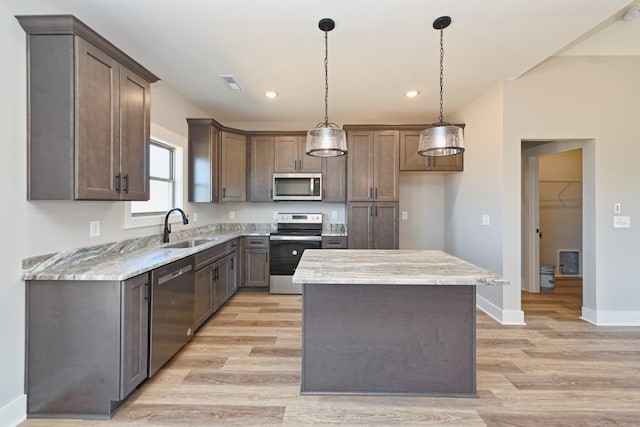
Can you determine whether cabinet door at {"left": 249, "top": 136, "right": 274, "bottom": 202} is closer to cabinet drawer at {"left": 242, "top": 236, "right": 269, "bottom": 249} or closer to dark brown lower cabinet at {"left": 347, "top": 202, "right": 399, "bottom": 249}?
cabinet drawer at {"left": 242, "top": 236, "right": 269, "bottom": 249}

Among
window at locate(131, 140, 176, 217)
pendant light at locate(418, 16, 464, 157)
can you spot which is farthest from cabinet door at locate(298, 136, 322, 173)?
pendant light at locate(418, 16, 464, 157)

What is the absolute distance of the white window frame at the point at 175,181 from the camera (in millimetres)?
2786

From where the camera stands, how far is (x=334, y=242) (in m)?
4.41

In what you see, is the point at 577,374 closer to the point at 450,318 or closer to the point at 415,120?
the point at 450,318

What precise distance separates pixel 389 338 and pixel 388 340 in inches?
0.6

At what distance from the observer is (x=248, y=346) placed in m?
2.79

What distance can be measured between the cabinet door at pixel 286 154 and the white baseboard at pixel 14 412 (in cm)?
356

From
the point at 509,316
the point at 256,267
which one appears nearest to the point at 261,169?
the point at 256,267

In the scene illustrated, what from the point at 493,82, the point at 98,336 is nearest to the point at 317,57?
the point at 493,82

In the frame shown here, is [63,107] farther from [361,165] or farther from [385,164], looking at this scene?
[385,164]

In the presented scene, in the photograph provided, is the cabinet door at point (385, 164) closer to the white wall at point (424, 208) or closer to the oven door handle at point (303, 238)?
the white wall at point (424, 208)

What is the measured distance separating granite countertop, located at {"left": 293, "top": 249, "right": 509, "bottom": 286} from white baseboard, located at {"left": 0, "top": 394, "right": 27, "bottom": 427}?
70.7 inches

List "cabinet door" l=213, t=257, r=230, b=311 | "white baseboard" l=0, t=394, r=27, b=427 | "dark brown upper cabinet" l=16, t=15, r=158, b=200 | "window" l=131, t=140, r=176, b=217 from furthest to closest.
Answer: "cabinet door" l=213, t=257, r=230, b=311, "window" l=131, t=140, r=176, b=217, "dark brown upper cabinet" l=16, t=15, r=158, b=200, "white baseboard" l=0, t=394, r=27, b=427

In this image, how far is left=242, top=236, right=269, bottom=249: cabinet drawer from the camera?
4.45 m
